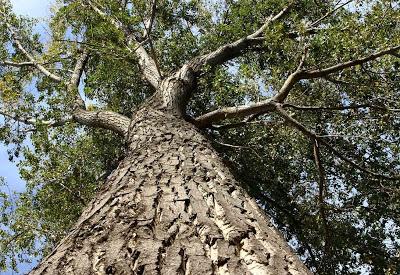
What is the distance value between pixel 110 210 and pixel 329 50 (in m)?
5.59

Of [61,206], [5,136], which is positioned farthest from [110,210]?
[5,136]

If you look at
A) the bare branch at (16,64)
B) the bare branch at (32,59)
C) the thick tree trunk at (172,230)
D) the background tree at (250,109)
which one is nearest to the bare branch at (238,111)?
the background tree at (250,109)

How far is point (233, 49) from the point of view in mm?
9469

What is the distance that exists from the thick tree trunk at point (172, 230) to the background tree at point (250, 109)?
159cm

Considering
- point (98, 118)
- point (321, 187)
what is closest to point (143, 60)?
point (98, 118)

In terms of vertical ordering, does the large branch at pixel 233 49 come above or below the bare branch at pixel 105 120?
above

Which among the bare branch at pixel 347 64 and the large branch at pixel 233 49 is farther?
the large branch at pixel 233 49

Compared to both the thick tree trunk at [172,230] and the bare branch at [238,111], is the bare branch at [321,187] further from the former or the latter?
the thick tree trunk at [172,230]

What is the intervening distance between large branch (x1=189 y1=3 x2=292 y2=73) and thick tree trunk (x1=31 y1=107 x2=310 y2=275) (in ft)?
16.7

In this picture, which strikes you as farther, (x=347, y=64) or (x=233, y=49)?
(x=233, y=49)

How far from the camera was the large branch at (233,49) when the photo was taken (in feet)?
27.4

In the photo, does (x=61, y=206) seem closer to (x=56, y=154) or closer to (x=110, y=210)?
(x=56, y=154)

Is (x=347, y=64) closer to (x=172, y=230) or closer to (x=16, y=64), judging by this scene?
(x=172, y=230)

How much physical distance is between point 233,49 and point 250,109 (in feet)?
11.7
